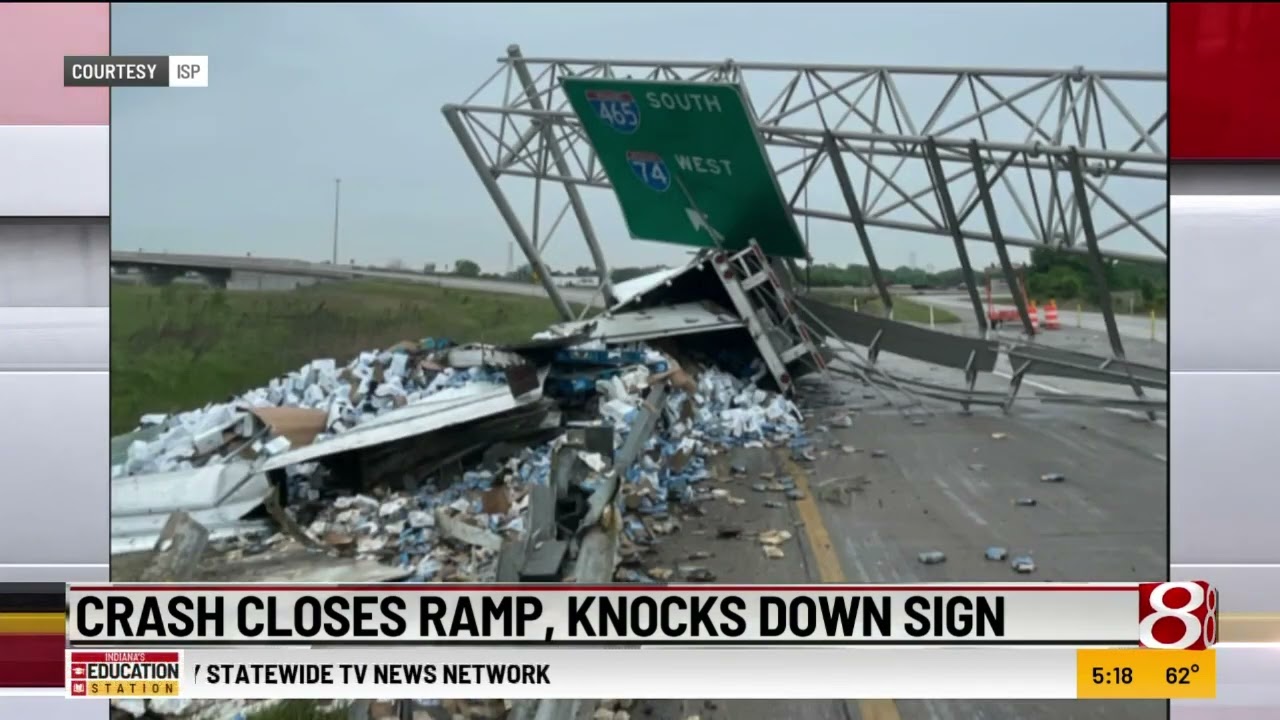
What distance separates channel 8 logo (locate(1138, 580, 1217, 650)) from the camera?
206cm

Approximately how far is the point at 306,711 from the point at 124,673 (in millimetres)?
422

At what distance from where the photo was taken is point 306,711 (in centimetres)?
218

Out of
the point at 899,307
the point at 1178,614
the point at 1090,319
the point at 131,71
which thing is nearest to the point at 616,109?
the point at 899,307

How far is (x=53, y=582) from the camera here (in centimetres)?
211

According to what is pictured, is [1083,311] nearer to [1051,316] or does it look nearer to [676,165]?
[1051,316]

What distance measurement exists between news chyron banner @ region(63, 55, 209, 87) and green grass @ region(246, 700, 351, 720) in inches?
58.0

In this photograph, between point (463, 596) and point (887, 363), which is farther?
point (887, 363)

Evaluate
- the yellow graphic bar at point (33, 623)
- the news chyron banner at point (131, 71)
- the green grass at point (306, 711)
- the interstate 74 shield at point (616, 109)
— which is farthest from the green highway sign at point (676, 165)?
the yellow graphic bar at point (33, 623)

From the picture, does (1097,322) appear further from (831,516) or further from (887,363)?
(831,516)

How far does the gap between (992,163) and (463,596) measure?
161 cm

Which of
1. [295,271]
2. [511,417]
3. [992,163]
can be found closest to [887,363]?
[992,163]

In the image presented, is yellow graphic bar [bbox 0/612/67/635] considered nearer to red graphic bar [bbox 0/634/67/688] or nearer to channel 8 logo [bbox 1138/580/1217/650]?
red graphic bar [bbox 0/634/67/688]

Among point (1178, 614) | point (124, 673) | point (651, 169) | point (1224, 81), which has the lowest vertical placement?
point (124, 673)

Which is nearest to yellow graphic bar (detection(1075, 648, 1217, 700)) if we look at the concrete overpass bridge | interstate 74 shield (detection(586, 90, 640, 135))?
interstate 74 shield (detection(586, 90, 640, 135))
